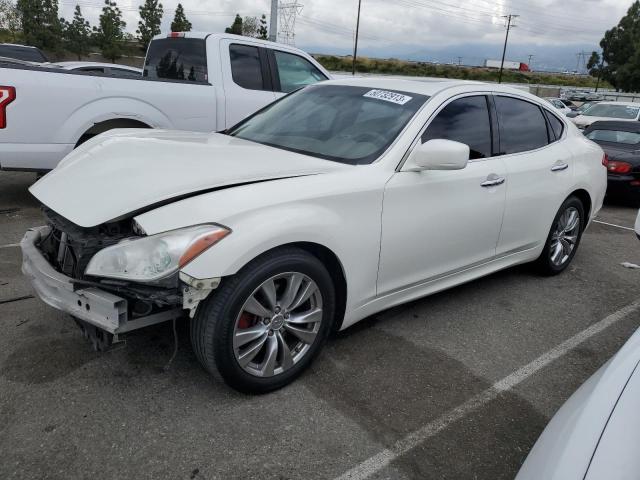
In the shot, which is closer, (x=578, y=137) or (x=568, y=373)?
(x=568, y=373)

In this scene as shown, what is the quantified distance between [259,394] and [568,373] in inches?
75.0

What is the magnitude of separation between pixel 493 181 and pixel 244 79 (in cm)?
383

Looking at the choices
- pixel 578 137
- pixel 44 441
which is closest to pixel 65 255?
pixel 44 441

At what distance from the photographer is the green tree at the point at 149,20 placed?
48.2 m

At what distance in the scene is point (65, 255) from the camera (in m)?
2.80

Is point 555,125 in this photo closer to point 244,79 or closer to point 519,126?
point 519,126

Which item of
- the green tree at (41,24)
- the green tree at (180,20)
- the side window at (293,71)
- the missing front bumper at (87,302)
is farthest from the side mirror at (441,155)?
the green tree at (180,20)

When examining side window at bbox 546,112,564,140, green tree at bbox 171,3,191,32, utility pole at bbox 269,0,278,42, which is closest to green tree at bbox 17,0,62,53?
green tree at bbox 171,3,191,32

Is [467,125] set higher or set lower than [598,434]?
higher

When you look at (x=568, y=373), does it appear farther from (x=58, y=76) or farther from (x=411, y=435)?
(x=58, y=76)

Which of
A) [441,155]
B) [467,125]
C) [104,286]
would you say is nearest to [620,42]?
[467,125]

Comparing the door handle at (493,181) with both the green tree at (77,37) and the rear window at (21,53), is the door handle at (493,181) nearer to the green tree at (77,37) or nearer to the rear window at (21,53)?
the rear window at (21,53)

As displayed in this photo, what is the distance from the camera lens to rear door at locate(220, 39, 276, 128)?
642 centimetres

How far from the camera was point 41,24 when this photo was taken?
3947cm
